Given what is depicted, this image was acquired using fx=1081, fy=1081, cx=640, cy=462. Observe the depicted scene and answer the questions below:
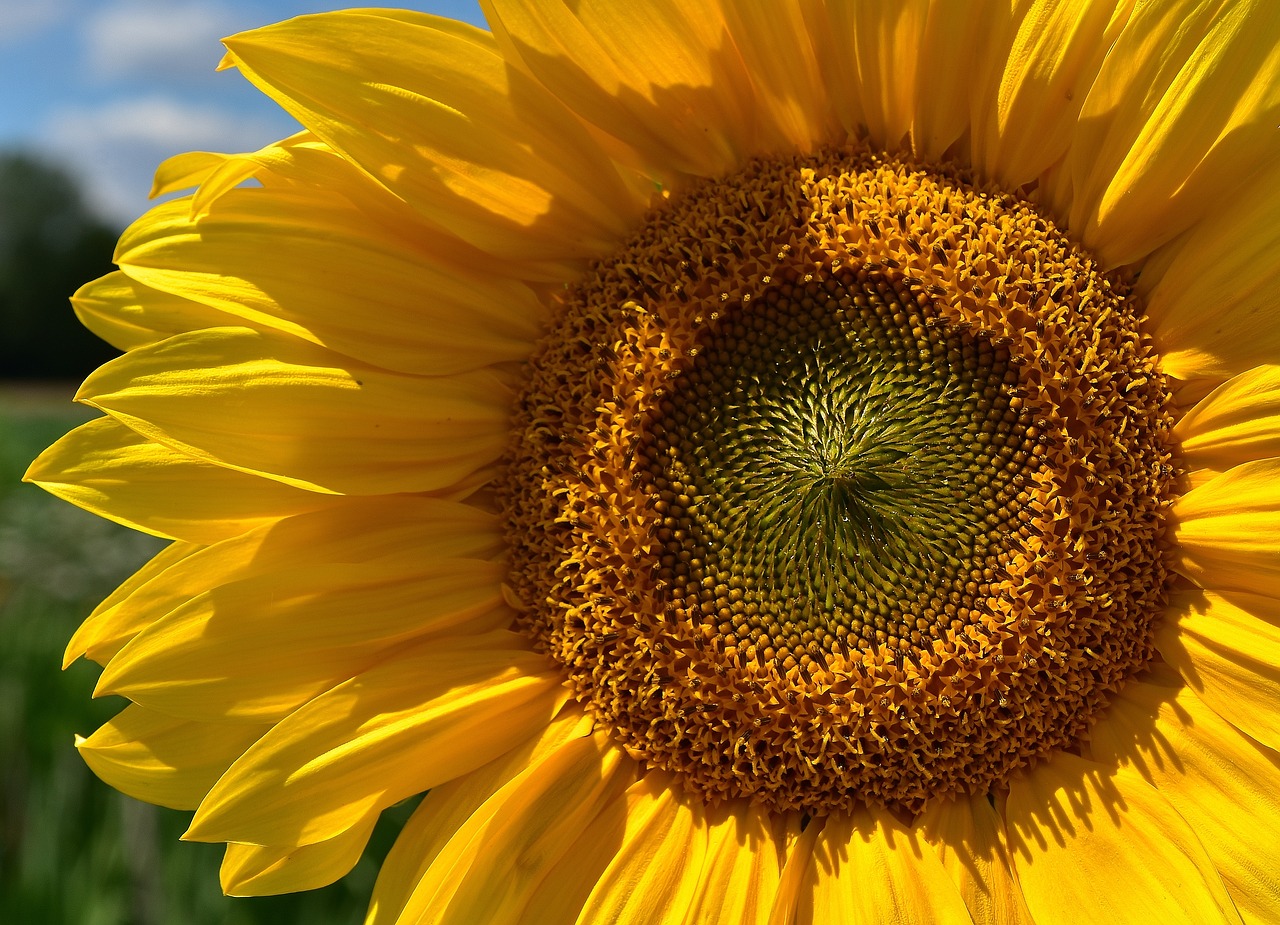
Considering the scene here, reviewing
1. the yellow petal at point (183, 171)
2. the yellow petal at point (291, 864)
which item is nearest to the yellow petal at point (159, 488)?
the yellow petal at point (183, 171)

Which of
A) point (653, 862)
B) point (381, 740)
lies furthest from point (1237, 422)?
point (381, 740)

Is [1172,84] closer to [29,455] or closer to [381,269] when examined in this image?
[381,269]

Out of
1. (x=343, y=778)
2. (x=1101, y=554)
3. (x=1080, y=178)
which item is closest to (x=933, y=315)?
(x=1080, y=178)

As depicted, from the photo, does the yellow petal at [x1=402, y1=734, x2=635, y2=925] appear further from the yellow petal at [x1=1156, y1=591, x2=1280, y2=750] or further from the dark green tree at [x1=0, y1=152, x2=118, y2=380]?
the dark green tree at [x1=0, y1=152, x2=118, y2=380]

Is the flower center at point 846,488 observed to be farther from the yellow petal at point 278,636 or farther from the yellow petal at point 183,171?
the yellow petal at point 183,171

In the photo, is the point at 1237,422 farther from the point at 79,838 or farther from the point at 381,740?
the point at 79,838

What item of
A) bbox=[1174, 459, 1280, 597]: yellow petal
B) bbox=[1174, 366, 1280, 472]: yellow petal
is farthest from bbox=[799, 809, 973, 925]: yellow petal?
bbox=[1174, 366, 1280, 472]: yellow petal
